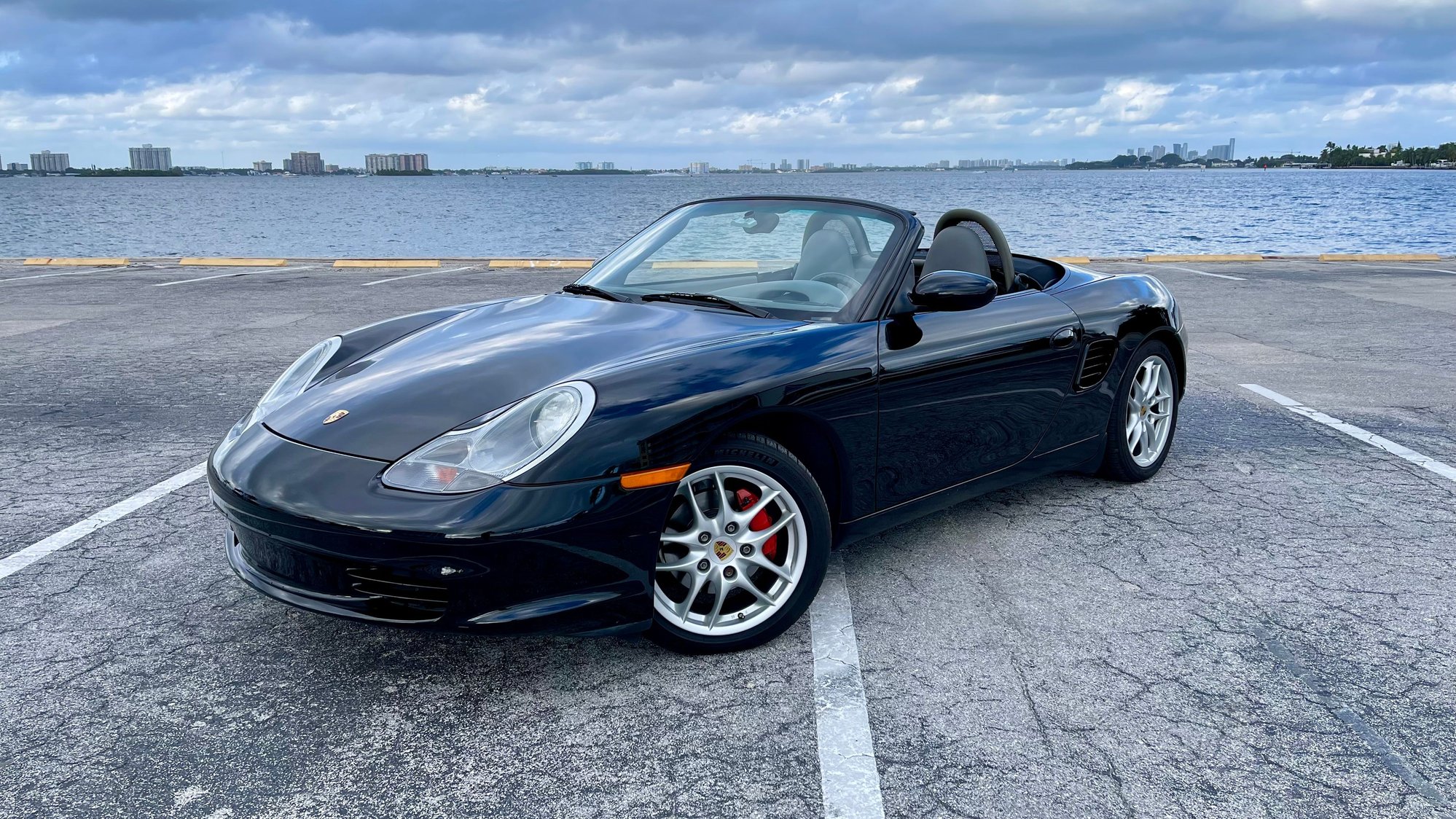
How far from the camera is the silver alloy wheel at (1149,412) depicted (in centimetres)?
472

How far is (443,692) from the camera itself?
285 centimetres

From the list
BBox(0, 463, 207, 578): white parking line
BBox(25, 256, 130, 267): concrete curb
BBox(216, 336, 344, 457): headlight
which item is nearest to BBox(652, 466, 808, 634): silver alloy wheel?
BBox(216, 336, 344, 457): headlight

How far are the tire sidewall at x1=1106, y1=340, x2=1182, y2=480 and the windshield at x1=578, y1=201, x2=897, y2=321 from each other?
1.38 meters

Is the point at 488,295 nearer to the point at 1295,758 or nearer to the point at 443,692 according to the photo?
the point at 443,692

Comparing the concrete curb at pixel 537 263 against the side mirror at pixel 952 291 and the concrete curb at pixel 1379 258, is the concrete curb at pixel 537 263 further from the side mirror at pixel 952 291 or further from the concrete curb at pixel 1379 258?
the side mirror at pixel 952 291

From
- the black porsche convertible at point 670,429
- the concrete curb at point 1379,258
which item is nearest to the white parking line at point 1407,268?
the concrete curb at point 1379,258

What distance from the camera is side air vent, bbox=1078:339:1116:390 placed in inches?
170

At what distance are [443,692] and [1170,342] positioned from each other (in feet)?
11.6

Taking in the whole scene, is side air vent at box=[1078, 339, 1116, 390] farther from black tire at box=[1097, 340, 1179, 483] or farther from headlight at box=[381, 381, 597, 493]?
headlight at box=[381, 381, 597, 493]

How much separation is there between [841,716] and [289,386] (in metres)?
2.06

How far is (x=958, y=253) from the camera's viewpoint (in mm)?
4211

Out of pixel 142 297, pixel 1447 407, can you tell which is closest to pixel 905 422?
pixel 1447 407

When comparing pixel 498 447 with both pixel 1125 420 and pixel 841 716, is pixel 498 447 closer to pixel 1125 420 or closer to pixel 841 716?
pixel 841 716

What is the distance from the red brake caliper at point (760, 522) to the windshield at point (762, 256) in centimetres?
73
